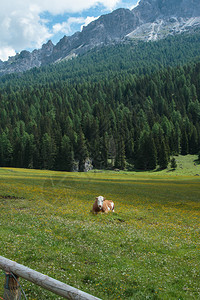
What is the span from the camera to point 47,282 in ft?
16.3

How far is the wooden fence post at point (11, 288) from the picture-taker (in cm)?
540

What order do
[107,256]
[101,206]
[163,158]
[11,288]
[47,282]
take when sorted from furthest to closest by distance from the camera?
[163,158] < [101,206] < [107,256] < [11,288] < [47,282]

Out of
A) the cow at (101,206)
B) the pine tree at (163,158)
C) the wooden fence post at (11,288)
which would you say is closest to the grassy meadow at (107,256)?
the wooden fence post at (11,288)

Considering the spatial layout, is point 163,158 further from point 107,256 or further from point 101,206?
point 107,256

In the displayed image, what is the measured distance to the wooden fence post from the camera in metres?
5.40

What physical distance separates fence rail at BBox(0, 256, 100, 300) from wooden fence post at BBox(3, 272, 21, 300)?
24cm

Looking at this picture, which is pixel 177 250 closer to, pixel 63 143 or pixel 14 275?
pixel 14 275

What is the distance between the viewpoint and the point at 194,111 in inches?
7397

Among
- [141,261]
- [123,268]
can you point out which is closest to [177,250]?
[141,261]

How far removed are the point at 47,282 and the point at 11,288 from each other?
1.17 m

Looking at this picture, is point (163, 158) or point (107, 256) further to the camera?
point (163, 158)

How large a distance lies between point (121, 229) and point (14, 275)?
1273cm

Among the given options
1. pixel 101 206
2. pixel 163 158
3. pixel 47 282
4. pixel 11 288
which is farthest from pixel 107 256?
pixel 163 158

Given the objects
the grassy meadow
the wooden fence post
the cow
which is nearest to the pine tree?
the cow
